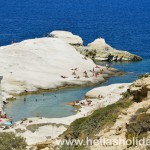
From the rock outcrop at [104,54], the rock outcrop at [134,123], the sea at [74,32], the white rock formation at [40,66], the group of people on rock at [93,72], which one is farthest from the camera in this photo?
the rock outcrop at [104,54]

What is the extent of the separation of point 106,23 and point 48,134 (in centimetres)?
13625

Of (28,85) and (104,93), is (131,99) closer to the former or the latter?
(104,93)

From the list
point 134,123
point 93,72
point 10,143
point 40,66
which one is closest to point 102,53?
point 93,72

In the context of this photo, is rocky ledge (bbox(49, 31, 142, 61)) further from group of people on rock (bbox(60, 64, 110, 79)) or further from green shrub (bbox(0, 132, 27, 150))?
green shrub (bbox(0, 132, 27, 150))

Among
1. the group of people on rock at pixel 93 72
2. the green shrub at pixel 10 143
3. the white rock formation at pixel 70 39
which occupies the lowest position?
the green shrub at pixel 10 143

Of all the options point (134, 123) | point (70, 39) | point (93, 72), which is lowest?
point (134, 123)

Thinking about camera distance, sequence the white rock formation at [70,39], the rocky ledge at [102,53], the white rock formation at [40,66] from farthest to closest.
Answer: the white rock formation at [70,39] → the rocky ledge at [102,53] → the white rock formation at [40,66]

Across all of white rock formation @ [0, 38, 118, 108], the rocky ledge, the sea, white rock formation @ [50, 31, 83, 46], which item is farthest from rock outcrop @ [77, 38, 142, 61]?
white rock formation @ [0, 38, 118, 108]

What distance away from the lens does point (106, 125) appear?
26.4 meters

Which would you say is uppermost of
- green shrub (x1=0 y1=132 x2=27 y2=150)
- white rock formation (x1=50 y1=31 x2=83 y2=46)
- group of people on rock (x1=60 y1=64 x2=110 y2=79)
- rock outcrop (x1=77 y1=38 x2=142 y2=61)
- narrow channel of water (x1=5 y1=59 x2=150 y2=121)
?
white rock formation (x1=50 y1=31 x2=83 y2=46)

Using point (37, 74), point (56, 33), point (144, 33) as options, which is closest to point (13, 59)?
point (37, 74)

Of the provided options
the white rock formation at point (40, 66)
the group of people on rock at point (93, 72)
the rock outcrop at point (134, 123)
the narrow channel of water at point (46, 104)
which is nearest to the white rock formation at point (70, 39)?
the white rock formation at point (40, 66)

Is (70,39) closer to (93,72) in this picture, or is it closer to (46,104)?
(93,72)

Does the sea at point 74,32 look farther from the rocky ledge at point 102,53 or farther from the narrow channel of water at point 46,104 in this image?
the rocky ledge at point 102,53
